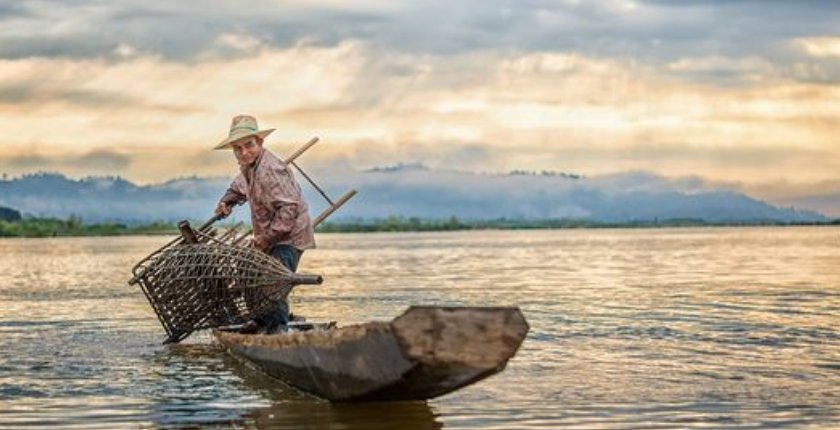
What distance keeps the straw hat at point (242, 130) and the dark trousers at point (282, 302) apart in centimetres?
100

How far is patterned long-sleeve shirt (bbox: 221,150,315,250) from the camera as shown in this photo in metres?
11.4

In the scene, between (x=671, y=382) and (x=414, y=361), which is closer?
(x=414, y=361)

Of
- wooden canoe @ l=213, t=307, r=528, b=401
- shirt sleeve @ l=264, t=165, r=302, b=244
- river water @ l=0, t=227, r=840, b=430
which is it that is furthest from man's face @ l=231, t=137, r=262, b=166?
wooden canoe @ l=213, t=307, r=528, b=401

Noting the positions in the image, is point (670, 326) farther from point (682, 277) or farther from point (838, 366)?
point (682, 277)

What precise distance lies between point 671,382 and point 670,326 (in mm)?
5008

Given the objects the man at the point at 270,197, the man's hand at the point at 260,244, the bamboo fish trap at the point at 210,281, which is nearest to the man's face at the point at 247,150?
the man at the point at 270,197

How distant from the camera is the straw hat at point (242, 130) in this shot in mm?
11359

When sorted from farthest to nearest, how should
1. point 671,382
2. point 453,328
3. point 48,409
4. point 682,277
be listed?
1. point 682,277
2. point 671,382
3. point 48,409
4. point 453,328

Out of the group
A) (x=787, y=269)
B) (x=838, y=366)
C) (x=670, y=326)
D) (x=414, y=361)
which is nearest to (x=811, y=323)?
(x=670, y=326)

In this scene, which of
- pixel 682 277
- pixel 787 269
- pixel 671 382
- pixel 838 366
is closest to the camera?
pixel 671 382

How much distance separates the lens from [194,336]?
15.7 metres

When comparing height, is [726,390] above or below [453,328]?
below

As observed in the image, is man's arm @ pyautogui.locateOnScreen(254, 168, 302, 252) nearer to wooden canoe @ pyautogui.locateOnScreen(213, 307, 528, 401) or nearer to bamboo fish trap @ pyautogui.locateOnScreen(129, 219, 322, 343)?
bamboo fish trap @ pyautogui.locateOnScreen(129, 219, 322, 343)

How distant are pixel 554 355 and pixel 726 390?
8.78ft
